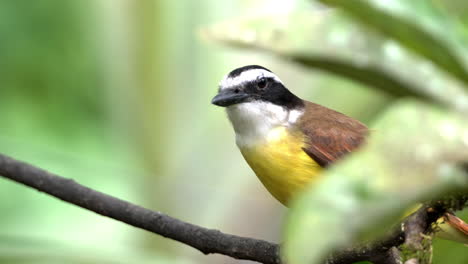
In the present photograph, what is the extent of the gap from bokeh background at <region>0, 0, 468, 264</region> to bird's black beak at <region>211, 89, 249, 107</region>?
0.73 feet

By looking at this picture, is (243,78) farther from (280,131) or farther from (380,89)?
(380,89)

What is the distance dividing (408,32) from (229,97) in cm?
222

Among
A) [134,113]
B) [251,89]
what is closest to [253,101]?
[251,89]

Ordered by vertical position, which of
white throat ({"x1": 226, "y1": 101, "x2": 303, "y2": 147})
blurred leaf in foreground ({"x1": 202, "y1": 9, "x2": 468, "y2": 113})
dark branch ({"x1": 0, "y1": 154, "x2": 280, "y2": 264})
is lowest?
dark branch ({"x1": 0, "y1": 154, "x2": 280, "y2": 264})

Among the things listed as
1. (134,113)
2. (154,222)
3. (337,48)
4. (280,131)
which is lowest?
(154,222)

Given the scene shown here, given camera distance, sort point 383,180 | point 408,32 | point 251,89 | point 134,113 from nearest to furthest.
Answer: point 383,180
point 408,32
point 251,89
point 134,113

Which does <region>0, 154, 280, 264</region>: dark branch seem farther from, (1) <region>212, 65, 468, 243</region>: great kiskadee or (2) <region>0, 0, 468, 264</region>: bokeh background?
(2) <region>0, 0, 468, 264</region>: bokeh background

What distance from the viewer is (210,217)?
4.21 m

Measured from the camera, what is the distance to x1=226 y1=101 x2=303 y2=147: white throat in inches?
123

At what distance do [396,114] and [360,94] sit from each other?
Result: 3.11 metres

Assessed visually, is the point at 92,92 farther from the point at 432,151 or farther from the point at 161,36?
the point at 432,151

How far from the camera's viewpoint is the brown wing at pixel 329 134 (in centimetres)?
310

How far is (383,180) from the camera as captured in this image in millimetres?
777

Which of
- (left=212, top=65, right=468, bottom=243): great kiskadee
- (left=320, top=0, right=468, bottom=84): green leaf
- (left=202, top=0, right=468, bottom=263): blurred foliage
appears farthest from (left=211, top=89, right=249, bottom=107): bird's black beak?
(left=320, top=0, right=468, bottom=84): green leaf
